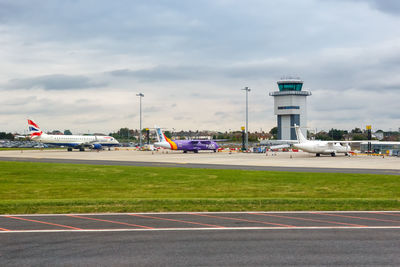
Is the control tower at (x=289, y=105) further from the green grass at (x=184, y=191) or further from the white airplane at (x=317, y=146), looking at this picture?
the green grass at (x=184, y=191)

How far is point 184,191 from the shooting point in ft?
92.0

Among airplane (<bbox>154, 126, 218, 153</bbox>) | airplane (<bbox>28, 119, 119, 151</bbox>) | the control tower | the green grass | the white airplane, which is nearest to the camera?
the green grass

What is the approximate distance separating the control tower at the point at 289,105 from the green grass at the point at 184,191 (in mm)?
126735

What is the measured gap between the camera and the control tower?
6383 inches

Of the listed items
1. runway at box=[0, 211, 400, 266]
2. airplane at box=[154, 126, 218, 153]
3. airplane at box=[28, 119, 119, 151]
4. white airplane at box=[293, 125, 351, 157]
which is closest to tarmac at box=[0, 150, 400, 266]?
runway at box=[0, 211, 400, 266]

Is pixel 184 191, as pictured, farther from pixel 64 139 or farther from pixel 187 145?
pixel 64 139

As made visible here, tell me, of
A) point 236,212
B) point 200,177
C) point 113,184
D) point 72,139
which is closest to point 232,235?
point 236,212

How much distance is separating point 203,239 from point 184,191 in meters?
14.5

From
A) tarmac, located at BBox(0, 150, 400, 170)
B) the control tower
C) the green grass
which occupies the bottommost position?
the green grass

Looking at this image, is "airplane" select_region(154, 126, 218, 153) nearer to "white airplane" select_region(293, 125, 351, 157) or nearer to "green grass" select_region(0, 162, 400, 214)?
"white airplane" select_region(293, 125, 351, 157)

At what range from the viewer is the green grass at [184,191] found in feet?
68.1

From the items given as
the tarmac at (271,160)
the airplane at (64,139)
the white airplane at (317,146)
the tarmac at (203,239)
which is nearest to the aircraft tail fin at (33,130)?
the airplane at (64,139)

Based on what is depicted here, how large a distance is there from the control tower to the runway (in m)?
146

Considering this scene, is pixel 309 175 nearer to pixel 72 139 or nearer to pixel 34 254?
pixel 34 254
